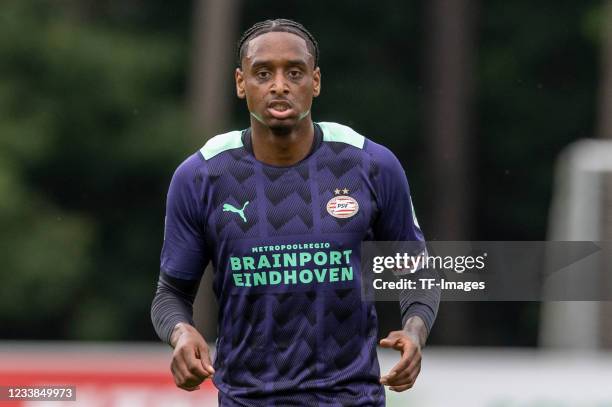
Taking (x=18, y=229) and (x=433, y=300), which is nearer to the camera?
(x=433, y=300)

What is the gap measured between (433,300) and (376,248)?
0.26 m

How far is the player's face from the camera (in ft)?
15.6

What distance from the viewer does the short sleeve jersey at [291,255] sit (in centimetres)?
475

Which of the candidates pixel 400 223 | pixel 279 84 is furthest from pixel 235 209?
pixel 400 223

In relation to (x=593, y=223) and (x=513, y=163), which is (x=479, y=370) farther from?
(x=513, y=163)

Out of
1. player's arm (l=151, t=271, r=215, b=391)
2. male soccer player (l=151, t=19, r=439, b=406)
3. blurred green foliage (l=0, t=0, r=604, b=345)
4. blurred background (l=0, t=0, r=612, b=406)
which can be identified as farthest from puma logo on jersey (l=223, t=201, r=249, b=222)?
blurred green foliage (l=0, t=0, r=604, b=345)

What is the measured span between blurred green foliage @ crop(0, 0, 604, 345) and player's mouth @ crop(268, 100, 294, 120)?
1536cm

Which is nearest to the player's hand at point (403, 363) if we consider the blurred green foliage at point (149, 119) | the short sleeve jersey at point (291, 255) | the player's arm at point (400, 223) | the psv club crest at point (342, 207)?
the player's arm at point (400, 223)

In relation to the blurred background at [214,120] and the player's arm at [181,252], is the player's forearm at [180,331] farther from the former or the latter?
the blurred background at [214,120]

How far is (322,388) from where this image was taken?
4.75 metres

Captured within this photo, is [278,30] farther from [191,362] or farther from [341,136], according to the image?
[191,362]

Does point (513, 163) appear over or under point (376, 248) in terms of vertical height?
over

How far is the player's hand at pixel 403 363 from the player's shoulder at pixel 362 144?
58 cm

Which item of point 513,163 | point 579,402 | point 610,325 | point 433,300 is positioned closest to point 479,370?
point 579,402
